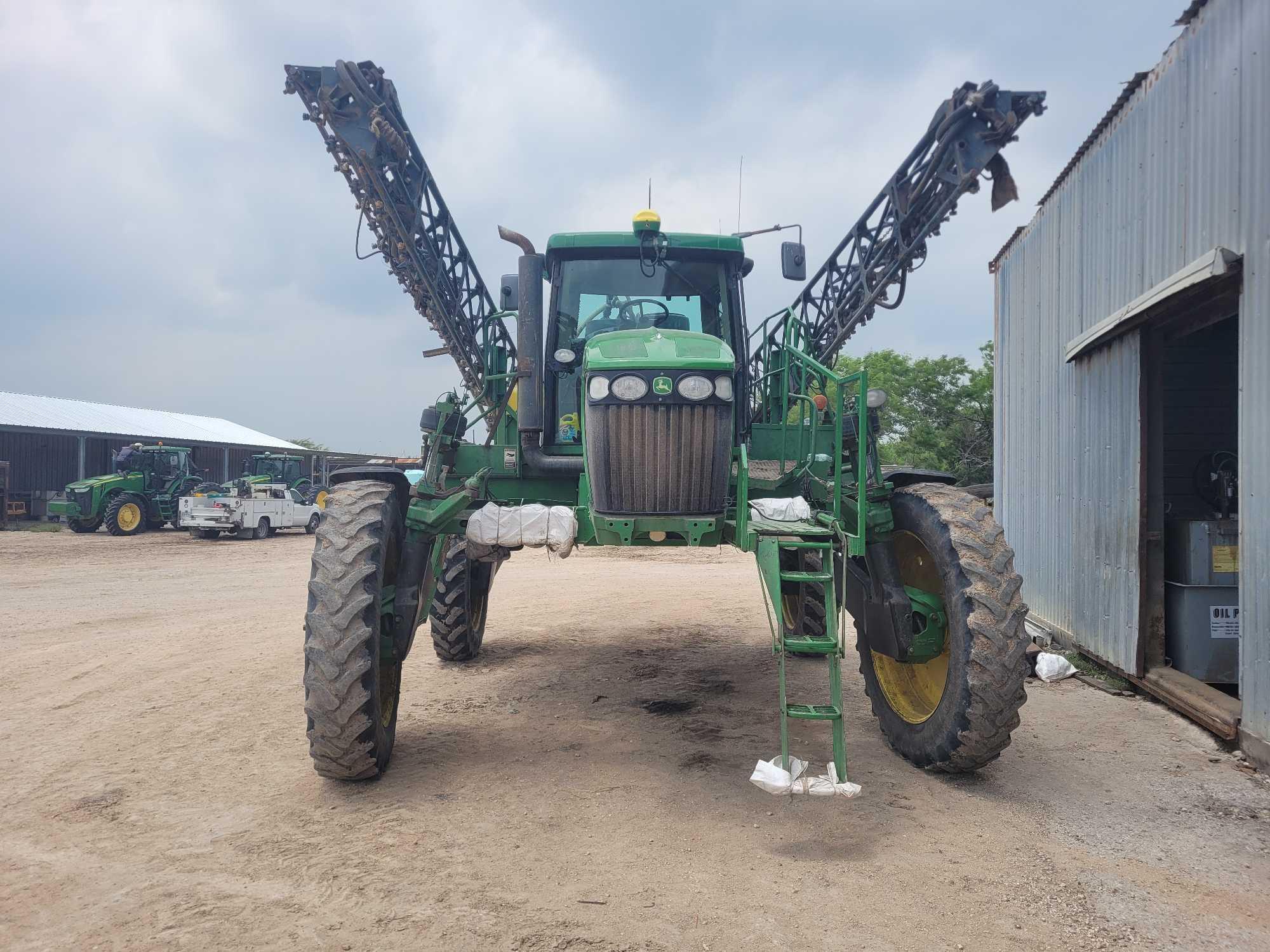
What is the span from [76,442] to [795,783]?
30601 millimetres

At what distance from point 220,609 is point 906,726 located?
8160 mm

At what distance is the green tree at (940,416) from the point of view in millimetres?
26234

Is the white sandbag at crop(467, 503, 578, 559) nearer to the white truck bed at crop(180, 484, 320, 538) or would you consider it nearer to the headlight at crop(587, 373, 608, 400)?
the headlight at crop(587, 373, 608, 400)

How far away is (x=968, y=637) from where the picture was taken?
383 centimetres

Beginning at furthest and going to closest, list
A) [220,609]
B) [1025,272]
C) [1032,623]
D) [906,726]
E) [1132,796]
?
[220,609], [1025,272], [1032,623], [906,726], [1132,796]

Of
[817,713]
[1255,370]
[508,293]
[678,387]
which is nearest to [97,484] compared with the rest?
[508,293]

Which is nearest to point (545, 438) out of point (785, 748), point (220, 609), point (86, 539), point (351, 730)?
point (351, 730)

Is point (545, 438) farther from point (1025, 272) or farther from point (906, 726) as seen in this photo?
point (1025, 272)

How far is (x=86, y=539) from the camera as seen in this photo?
1925 centimetres

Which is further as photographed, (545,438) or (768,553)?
(545,438)

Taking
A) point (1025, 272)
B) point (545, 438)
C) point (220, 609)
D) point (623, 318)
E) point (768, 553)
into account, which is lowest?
point (220, 609)

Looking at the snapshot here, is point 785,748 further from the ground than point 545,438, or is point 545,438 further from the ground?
point 545,438

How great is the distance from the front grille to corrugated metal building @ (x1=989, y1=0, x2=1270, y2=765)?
2.83 meters

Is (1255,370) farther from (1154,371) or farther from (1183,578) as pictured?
(1183,578)
